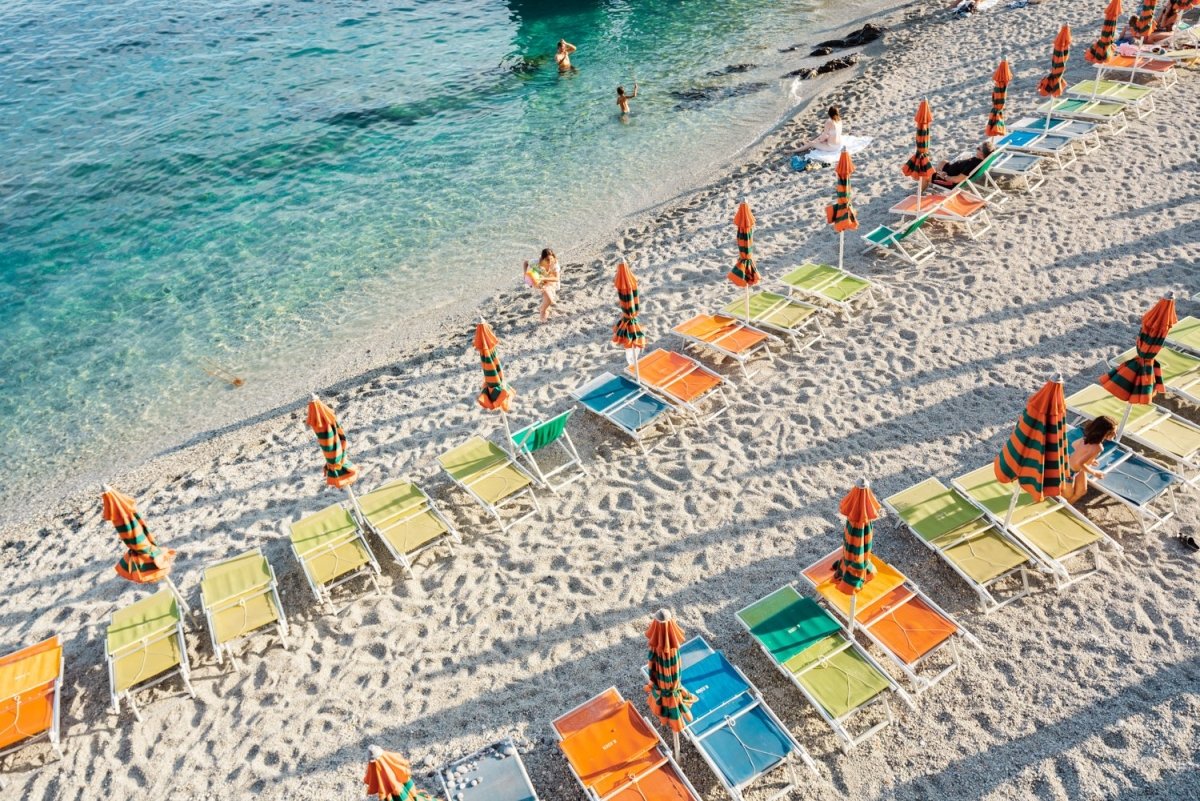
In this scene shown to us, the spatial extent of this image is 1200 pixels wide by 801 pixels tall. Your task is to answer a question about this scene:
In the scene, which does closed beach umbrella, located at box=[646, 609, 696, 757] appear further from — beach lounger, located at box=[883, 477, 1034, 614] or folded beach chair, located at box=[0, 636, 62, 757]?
folded beach chair, located at box=[0, 636, 62, 757]

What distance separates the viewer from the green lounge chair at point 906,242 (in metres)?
12.6

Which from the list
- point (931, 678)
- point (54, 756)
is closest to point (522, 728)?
point (931, 678)

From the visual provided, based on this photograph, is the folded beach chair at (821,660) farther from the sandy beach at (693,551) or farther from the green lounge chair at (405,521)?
the green lounge chair at (405,521)

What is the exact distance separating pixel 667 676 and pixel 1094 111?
14.6 meters

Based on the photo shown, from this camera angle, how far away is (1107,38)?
49.9 ft

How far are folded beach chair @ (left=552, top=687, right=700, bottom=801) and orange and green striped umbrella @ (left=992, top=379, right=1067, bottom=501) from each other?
396cm

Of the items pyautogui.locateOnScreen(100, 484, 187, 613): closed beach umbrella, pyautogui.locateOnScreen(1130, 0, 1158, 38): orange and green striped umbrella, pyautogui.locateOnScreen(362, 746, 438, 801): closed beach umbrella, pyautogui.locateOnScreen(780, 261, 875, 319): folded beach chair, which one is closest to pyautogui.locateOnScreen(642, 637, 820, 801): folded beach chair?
pyautogui.locateOnScreen(362, 746, 438, 801): closed beach umbrella

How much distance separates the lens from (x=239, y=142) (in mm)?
23219

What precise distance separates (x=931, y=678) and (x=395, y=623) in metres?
5.34

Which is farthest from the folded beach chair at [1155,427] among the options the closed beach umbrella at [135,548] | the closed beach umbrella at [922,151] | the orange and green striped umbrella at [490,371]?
the closed beach umbrella at [135,548]

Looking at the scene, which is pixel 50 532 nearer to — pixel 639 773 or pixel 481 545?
pixel 481 545

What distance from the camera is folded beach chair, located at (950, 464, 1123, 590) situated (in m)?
7.55

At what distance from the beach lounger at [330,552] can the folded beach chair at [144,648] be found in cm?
139

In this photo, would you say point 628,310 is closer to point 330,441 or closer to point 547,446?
point 547,446
